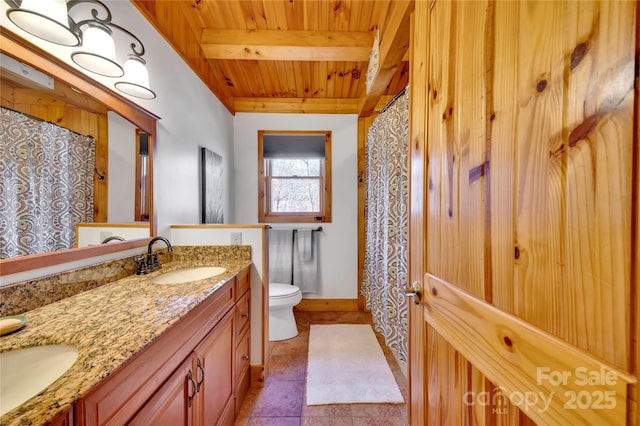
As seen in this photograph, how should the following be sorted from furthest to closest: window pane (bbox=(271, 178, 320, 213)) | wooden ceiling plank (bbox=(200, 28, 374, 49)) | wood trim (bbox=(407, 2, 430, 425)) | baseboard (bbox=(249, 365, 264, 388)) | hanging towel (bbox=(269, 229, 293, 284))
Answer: window pane (bbox=(271, 178, 320, 213)) < hanging towel (bbox=(269, 229, 293, 284)) < wooden ceiling plank (bbox=(200, 28, 374, 49)) < baseboard (bbox=(249, 365, 264, 388)) < wood trim (bbox=(407, 2, 430, 425))

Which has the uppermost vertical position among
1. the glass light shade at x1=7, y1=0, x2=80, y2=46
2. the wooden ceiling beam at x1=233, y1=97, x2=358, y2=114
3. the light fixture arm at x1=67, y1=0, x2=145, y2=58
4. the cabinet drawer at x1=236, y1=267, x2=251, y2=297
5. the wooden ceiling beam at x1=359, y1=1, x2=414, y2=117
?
the wooden ceiling beam at x1=233, y1=97, x2=358, y2=114

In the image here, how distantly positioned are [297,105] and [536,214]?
2.64 m

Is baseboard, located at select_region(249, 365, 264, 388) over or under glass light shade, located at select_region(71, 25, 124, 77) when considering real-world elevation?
under

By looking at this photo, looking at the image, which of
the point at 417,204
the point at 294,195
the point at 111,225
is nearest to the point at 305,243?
the point at 294,195

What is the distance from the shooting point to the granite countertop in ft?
1.45

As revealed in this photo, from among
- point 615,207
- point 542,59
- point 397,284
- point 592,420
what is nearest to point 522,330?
point 592,420

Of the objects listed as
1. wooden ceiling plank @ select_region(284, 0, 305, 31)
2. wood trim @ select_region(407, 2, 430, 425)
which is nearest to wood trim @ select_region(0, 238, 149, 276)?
wood trim @ select_region(407, 2, 430, 425)

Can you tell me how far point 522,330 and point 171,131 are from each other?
1.89 metres

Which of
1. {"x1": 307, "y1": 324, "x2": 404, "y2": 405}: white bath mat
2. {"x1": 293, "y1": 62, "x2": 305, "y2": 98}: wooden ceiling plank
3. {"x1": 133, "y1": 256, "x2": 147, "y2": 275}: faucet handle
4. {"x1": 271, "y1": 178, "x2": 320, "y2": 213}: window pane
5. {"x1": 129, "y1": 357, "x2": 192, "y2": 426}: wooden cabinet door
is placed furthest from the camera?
{"x1": 271, "y1": 178, "x2": 320, "y2": 213}: window pane

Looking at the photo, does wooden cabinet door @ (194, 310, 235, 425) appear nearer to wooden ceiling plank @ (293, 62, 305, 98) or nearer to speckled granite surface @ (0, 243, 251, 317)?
speckled granite surface @ (0, 243, 251, 317)

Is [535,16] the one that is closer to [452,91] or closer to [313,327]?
[452,91]

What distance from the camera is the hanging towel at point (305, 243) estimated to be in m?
2.65

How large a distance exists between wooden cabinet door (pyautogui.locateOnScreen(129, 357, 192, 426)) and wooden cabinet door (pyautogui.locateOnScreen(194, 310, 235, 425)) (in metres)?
0.05

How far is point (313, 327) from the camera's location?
2.33 metres
